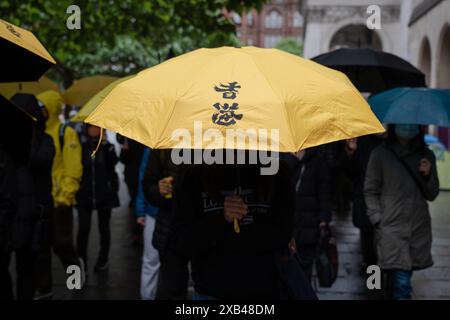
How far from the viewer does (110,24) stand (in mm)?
12539

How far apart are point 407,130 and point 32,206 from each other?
3238mm

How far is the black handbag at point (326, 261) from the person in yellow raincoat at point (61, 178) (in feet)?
8.19

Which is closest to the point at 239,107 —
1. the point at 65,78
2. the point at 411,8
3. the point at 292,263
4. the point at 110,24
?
the point at 292,263

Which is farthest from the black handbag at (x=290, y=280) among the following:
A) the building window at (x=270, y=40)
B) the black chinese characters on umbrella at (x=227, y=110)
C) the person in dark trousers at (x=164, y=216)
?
the building window at (x=270, y=40)

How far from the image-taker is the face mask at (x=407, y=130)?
5687 mm

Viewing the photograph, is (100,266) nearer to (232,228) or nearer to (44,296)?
(44,296)

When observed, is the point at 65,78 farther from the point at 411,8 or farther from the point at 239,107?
the point at 239,107

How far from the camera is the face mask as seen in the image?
5.69 meters

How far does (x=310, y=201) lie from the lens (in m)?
6.08

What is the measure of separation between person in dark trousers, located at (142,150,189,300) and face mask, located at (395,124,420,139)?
2.08m

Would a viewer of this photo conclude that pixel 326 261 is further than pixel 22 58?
Yes

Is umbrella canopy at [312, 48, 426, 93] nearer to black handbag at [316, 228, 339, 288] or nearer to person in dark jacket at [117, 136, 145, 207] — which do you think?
black handbag at [316, 228, 339, 288]

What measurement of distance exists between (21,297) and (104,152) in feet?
7.74

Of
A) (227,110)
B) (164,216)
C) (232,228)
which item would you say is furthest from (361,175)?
(227,110)
